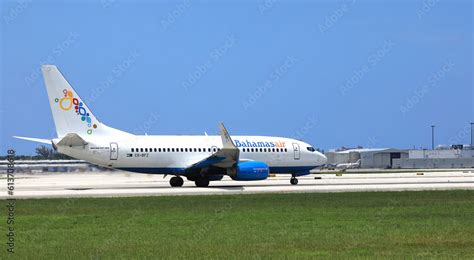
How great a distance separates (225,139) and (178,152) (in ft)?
15.4

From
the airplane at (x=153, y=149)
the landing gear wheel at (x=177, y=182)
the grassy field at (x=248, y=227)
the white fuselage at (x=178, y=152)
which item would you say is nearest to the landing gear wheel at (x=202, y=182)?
the airplane at (x=153, y=149)

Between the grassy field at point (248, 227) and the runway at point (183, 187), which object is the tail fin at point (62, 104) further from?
the grassy field at point (248, 227)

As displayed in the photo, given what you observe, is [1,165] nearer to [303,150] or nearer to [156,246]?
[303,150]

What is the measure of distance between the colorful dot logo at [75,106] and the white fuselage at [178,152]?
1.11m

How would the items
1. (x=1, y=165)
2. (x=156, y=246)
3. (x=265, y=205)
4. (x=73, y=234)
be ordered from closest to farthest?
(x=156, y=246) < (x=73, y=234) < (x=265, y=205) < (x=1, y=165)

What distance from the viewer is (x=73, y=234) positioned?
944 inches

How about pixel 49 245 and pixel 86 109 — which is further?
pixel 86 109

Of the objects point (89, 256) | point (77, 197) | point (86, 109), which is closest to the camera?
point (89, 256)

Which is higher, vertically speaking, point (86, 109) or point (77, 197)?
point (86, 109)

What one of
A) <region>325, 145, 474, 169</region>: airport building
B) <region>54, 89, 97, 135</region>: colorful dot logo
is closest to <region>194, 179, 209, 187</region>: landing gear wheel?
<region>54, 89, 97, 135</region>: colorful dot logo

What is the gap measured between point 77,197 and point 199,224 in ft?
54.2

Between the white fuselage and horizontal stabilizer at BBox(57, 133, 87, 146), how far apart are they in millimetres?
372

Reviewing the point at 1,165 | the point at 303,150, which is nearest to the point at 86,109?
the point at 303,150

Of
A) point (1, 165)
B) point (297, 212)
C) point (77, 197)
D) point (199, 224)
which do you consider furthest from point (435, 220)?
point (1, 165)
